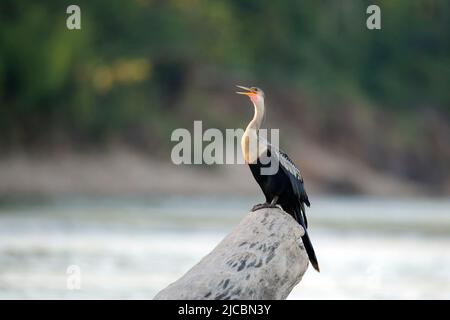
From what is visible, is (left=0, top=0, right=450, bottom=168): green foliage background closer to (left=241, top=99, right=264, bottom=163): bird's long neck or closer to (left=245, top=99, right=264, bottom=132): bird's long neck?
(left=245, top=99, right=264, bottom=132): bird's long neck

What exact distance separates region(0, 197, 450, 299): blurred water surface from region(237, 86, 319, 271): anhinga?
20.1ft

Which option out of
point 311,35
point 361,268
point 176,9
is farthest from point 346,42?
point 361,268

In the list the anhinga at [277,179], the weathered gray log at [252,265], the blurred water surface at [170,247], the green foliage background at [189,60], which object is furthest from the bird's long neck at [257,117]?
the green foliage background at [189,60]

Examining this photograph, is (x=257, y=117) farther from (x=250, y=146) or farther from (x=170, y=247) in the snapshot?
(x=170, y=247)

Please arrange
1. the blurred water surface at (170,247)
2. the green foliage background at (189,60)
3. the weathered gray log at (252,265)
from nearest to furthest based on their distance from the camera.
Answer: the weathered gray log at (252,265) < the blurred water surface at (170,247) < the green foliage background at (189,60)

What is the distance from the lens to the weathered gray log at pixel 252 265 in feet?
45.0

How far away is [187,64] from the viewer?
60000mm

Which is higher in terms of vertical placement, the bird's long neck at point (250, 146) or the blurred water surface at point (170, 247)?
the bird's long neck at point (250, 146)

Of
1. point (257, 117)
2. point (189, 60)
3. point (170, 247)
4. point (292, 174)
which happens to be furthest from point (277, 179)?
point (189, 60)

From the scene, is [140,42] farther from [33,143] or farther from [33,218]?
[33,218]

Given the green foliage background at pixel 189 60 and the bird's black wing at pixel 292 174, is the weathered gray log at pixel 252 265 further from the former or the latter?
the green foliage background at pixel 189 60

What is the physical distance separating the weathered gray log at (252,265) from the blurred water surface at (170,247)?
21.6ft

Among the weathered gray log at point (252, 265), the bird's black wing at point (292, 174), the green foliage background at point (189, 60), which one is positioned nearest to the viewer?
the weathered gray log at point (252, 265)

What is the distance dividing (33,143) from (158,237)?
17.7m
